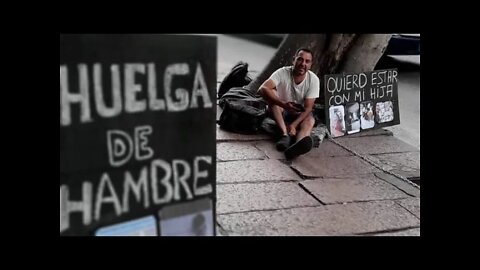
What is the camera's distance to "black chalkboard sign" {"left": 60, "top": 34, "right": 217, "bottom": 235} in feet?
7.56

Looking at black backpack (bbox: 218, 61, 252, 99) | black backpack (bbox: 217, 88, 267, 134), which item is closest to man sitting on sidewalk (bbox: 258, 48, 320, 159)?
black backpack (bbox: 217, 88, 267, 134)

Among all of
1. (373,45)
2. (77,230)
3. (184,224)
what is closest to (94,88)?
(77,230)

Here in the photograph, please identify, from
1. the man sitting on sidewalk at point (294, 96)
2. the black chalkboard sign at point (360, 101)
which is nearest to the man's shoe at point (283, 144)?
the man sitting on sidewalk at point (294, 96)

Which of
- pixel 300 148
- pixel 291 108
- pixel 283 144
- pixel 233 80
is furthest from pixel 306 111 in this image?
pixel 233 80

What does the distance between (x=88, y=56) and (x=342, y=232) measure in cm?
201

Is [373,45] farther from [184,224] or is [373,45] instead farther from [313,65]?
[184,224]

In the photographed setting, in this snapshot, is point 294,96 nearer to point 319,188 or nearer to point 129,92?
point 319,188

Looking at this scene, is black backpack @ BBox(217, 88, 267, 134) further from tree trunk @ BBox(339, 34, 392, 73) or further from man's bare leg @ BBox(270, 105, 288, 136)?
tree trunk @ BBox(339, 34, 392, 73)

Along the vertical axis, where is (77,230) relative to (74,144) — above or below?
below

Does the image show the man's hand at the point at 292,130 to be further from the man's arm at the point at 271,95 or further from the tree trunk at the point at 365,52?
the tree trunk at the point at 365,52

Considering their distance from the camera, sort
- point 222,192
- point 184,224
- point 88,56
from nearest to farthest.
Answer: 1. point 88,56
2. point 184,224
3. point 222,192

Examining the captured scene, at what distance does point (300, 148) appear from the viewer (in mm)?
4496

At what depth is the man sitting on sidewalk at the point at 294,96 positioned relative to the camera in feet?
16.1

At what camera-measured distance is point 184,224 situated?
2.71m
